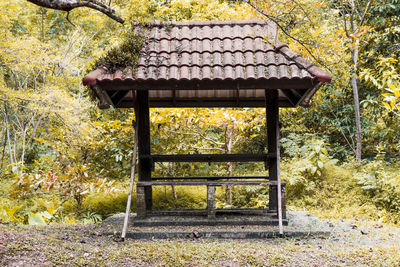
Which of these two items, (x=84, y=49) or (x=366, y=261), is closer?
(x=366, y=261)

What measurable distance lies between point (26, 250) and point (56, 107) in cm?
560

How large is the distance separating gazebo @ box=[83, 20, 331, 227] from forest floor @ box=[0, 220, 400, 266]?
3.04ft

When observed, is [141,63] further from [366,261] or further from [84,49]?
[84,49]

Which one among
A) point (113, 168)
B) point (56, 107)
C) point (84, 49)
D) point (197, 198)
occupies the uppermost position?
point (84, 49)

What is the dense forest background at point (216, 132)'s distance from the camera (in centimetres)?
804

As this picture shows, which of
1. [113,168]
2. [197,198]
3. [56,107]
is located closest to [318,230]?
[197,198]

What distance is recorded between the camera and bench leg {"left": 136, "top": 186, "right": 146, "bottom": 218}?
555 cm

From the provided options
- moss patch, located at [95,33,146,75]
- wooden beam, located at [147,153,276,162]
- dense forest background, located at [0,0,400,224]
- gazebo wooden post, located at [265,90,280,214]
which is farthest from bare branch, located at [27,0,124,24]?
dense forest background, located at [0,0,400,224]

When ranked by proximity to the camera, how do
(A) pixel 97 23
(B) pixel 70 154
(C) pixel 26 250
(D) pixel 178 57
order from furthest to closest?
(A) pixel 97 23
(B) pixel 70 154
(D) pixel 178 57
(C) pixel 26 250

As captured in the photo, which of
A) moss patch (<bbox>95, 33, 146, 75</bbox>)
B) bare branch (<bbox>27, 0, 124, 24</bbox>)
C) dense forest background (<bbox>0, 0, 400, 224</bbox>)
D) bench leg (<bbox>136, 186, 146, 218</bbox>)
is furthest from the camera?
dense forest background (<bbox>0, 0, 400, 224</bbox>)

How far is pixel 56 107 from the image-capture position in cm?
898

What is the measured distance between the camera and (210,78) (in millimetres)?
4871

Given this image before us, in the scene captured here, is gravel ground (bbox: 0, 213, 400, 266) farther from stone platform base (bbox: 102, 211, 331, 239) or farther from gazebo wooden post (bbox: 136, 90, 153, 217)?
gazebo wooden post (bbox: 136, 90, 153, 217)

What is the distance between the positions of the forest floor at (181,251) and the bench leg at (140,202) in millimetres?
673
